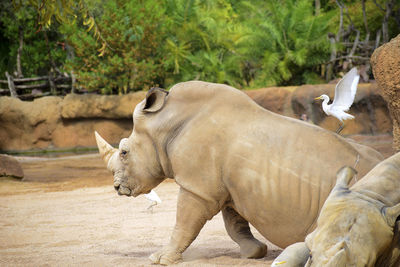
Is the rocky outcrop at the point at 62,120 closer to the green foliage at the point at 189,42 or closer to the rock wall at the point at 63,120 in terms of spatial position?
the rock wall at the point at 63,120

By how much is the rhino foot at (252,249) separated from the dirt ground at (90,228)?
0.24 ft

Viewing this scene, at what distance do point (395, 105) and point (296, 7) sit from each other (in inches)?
559

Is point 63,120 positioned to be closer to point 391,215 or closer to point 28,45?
point 28,45

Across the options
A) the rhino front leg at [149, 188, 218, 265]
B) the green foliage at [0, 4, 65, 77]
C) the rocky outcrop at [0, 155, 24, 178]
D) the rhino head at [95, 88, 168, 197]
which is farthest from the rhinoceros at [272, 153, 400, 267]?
the green foliage at [0, 4, 65, 77]

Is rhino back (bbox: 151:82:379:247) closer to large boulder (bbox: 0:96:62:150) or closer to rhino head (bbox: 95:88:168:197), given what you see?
rhino head (bbox: 95:88:168:197)

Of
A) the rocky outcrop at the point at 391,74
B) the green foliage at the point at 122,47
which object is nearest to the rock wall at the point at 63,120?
the green foliage at the point at 122,47

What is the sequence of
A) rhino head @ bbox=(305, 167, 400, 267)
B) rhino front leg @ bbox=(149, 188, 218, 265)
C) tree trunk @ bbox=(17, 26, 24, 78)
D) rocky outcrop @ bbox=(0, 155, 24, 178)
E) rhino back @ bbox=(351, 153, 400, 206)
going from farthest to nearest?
tree trunk @ bbox=(17, 26, 24, 78) → rocky outcrop @ bbox=(0, 155, 24, 178) → rhino front leg @ bbox=(149, 188, 218, 265) → rhino back @ bbox=(351, 153, 400, 206) → rhino head @ bbox=(305, 167, 400, 267)

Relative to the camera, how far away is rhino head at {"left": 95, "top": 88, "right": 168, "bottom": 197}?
15.1 feet

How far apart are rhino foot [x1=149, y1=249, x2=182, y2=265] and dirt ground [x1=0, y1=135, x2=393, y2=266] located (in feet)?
0.19

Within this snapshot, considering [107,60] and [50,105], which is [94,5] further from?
[50,105]

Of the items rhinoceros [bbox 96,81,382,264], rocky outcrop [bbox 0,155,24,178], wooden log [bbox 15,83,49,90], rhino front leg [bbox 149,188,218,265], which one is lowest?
wooden log [bbox 15,83,49,90]

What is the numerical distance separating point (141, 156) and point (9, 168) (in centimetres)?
726

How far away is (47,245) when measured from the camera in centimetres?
561

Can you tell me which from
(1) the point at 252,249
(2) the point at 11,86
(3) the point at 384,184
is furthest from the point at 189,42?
(3) the point at 384,184
